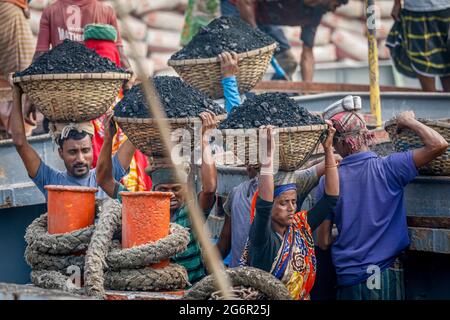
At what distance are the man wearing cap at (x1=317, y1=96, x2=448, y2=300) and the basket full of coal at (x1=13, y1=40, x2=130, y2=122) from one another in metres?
1.16

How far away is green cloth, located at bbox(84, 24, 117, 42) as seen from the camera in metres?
7.21

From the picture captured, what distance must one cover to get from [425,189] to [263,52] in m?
1.41

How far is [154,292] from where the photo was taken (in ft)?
15.9

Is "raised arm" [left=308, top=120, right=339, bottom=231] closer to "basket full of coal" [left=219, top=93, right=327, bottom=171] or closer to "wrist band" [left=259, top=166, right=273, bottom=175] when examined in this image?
"basket full of coal" [left=219, top=93, right=327, bottom=171]

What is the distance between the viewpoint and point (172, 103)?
5.59m

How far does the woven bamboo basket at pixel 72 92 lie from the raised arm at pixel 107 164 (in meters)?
0.20

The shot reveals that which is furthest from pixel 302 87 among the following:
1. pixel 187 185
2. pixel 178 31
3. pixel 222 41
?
pixel 178 31

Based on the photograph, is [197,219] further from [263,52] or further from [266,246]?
[263,52]

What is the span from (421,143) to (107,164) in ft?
4.91

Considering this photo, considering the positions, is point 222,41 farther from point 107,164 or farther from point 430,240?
point 430,240

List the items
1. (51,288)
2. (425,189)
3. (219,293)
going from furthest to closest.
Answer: (425,189) < (51,288) < (219,293)

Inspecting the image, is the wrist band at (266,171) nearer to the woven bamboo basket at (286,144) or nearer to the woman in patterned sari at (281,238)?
the woman in patterned sari at (281,238)

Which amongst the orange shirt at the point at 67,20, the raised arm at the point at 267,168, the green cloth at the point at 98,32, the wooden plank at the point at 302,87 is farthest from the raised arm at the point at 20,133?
the wooden plank at the point at 302,87
